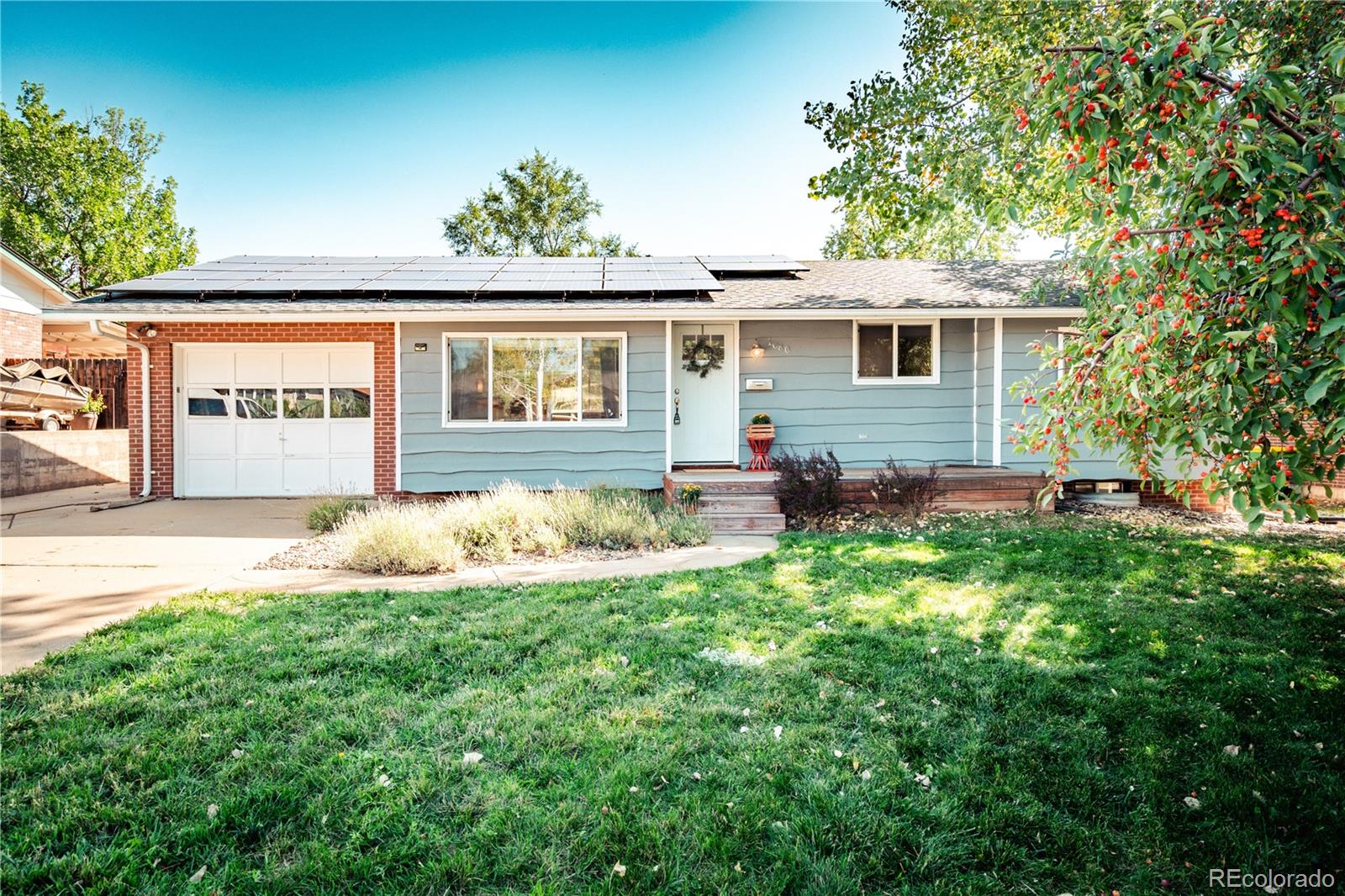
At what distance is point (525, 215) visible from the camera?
26516 millimetres

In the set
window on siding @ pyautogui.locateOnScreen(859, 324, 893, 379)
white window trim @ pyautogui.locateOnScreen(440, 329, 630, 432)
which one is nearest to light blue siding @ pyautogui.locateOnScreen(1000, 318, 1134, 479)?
window on siding @ pyautogui.locateOnScreen(859, 324, 893, 379)

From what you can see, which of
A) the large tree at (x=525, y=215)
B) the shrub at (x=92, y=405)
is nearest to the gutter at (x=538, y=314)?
the shrub at (x=92, y=405)

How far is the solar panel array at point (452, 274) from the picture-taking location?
9578 mm

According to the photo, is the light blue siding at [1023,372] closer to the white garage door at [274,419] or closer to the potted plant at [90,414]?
the white garage door at [274,419]

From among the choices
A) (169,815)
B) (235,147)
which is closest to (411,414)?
(169,815)

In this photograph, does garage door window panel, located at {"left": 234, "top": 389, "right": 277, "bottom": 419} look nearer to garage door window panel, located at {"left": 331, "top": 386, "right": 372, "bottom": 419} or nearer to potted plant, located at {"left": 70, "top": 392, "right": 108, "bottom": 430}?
garage door window panel, located at {"left": 331, "top": 386, "right": 372, "bottom": 419}

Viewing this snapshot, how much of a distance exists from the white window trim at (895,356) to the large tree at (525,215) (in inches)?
726

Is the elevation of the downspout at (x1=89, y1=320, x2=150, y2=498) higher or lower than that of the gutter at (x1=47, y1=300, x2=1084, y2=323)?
→ lower

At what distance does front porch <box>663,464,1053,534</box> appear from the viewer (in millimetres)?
7859

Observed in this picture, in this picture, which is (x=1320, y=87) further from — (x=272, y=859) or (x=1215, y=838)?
(x=272, y=859)

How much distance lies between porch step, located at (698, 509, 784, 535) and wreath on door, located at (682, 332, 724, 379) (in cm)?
311

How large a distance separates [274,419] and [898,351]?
33.0 ft

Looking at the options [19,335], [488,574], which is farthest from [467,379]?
[19,335]

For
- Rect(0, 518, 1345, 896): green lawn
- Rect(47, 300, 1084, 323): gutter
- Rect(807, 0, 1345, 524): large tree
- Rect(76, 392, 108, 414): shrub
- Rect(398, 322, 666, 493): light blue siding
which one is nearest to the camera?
Rect(807, 0, 1345, 524): large tree
